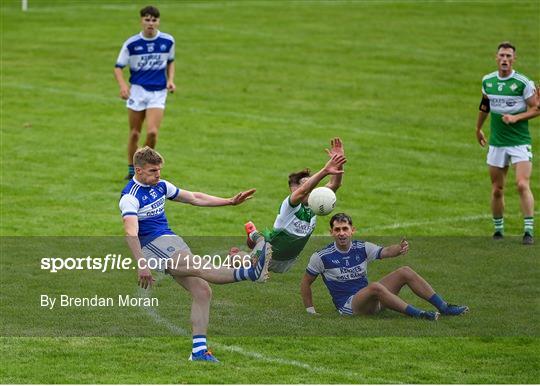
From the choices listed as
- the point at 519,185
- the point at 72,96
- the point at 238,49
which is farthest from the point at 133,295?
the point at 238,49

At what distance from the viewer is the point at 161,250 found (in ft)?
41.8

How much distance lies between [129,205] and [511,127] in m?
8.53

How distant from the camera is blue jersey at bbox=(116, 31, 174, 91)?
2244 cm

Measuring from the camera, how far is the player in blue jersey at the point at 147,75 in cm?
2242

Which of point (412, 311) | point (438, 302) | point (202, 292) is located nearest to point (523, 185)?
point (438, 302)

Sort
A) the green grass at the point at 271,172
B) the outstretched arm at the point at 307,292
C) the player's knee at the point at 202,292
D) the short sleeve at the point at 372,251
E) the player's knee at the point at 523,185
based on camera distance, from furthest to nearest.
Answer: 1. the player's knee at the point at 523,185
2. the outstretched arm at the point at 307,292
3. the short sleeve at the point at 372,251
4. the green grass at the point at 271,172
5. the player's knee at the point at 202,292

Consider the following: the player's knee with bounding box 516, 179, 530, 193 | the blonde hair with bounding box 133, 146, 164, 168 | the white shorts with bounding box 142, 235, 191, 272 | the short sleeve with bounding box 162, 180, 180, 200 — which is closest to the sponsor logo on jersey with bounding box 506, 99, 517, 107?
the player's knee with bounding box 516, 179, 530, 193

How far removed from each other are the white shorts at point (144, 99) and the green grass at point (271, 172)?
1.67m

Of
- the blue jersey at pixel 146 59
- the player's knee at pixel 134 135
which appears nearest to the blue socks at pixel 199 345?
the player's knee at pixel 134 135

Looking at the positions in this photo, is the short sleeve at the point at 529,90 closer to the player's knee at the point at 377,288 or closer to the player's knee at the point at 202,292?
the player's knee at the point at 377,288

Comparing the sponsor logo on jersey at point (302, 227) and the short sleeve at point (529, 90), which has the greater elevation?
the short sleeve at point (529, 90)

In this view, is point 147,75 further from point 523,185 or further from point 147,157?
point 147,157

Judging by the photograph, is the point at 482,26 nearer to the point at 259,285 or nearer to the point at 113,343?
the point at 259,285

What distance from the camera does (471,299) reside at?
50.6ft
